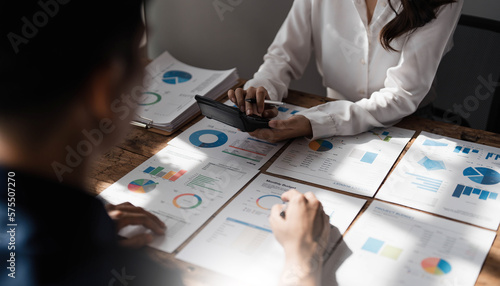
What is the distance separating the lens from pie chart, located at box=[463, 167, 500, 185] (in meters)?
1.28

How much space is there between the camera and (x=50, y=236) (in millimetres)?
820

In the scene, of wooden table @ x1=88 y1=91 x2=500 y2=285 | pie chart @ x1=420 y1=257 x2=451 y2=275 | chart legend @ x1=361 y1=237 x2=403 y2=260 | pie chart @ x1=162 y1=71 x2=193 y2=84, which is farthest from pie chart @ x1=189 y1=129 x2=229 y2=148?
pie chart @ x1=420 y1=257 x2=451 y2=275

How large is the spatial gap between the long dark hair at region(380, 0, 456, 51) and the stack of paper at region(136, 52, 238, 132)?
55 cm

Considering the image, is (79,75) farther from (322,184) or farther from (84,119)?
(322,184)

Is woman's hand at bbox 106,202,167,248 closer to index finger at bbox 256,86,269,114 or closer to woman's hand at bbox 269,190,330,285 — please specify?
woman's hand at bbox 269,190,330,285

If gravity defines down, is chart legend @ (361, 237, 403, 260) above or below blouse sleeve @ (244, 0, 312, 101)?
below

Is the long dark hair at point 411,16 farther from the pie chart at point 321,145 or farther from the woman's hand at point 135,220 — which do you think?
Answer: the woman's hand at point 135,220

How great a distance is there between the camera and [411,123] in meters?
1.56

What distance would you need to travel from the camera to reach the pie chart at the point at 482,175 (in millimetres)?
1282

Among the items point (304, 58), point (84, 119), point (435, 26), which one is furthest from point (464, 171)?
point (84, 119)

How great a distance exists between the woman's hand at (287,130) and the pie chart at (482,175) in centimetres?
43

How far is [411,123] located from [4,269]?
1181mm

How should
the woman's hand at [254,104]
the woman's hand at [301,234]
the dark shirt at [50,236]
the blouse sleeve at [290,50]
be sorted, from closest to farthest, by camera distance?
1. the dark shirt at [50,236]
2. the woman's hand at [301,234]
3. the woman's hand at [254,104]
4. the blouse sleeve at [290,50]

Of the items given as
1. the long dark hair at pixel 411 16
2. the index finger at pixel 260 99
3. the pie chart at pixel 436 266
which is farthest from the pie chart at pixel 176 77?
the pie chart at pixel 436 266
